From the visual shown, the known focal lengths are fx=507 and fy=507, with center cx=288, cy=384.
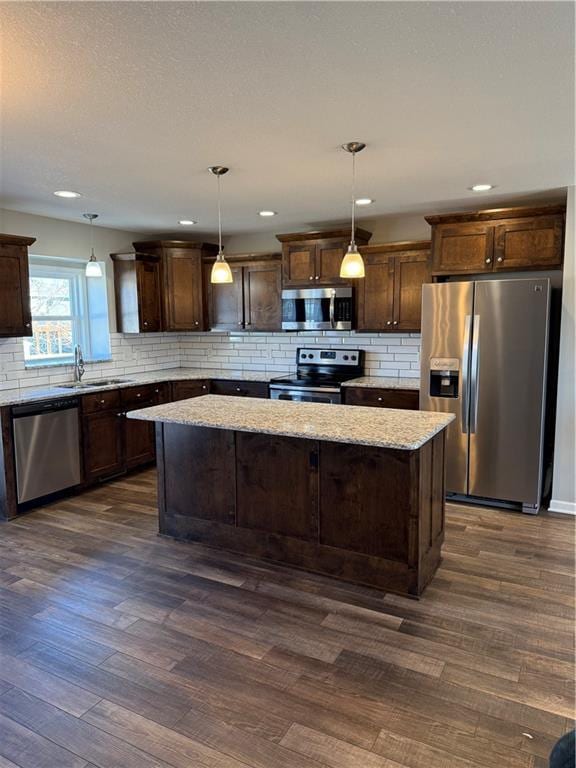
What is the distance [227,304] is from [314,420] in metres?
3.08

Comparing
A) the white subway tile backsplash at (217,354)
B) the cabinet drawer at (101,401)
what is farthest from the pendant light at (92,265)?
the cabinet drawer at (101,401)

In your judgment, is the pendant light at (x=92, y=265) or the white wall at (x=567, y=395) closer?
the white wall at (x=567, y=395)

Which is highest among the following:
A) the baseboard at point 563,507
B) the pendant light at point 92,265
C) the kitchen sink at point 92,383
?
the pendant light at point 92,265

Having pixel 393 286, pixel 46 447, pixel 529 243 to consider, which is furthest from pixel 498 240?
pixel 46 447

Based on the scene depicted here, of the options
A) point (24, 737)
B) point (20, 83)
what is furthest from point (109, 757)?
point (20, 83)

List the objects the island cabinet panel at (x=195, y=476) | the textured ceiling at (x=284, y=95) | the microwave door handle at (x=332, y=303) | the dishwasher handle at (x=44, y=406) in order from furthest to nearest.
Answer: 1. the microwave door handle at (x=332, y=303)
2. the dishwasher handle at (x=44, y=406)
3. the island cabinet panel at (x=195, y=476)
4. the textured ceiling at (x=284, y=95)

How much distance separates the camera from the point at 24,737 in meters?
1.88

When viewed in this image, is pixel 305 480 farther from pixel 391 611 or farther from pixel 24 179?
pixel 24 179

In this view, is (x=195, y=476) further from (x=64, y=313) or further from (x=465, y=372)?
(x=64, y=313)

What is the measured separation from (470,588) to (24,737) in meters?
2.26

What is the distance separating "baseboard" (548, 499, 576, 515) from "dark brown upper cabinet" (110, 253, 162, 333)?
419cm

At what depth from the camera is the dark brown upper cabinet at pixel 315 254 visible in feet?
16.3

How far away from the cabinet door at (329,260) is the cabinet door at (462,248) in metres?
0.97

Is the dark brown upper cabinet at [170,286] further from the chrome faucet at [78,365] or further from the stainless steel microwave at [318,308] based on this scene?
the stainless steel microwave at [318,308]
